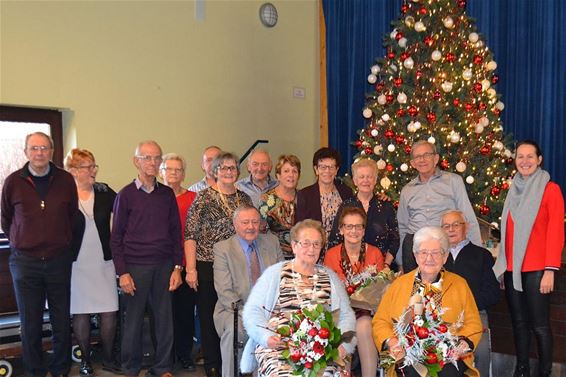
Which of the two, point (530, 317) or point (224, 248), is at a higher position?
point (224, 248)

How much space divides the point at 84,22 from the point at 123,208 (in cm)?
257

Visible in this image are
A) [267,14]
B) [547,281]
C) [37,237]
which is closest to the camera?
[547,281]

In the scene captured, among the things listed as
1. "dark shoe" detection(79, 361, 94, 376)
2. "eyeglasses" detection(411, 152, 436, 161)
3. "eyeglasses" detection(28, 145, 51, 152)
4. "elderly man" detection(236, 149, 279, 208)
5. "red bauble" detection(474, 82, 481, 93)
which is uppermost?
"red bauble" detection(474, 82, 481, 93)

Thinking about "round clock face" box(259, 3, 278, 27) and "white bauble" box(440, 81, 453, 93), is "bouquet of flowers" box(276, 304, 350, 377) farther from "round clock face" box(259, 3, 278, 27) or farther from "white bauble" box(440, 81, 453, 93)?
"round clock face" box(259, 3, 278, 27)

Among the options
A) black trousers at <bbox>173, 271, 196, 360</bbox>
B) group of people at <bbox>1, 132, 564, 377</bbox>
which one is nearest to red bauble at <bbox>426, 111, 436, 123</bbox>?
group of people at <bbox>1, 132, 564, 377</bbox>

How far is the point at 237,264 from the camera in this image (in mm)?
4055

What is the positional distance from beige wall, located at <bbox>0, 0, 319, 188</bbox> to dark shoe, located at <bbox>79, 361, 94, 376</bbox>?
209cm

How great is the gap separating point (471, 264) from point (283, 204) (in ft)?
4.78

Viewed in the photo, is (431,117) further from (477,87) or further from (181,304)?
(181,304)

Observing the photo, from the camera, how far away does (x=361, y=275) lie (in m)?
3.95

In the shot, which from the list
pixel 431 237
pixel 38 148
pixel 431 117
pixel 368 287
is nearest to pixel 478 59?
pixel 431 117

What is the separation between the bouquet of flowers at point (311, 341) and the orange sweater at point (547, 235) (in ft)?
5.47

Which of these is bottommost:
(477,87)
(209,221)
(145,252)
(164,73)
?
(145,252)

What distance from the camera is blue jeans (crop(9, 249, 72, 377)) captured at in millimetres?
4285
